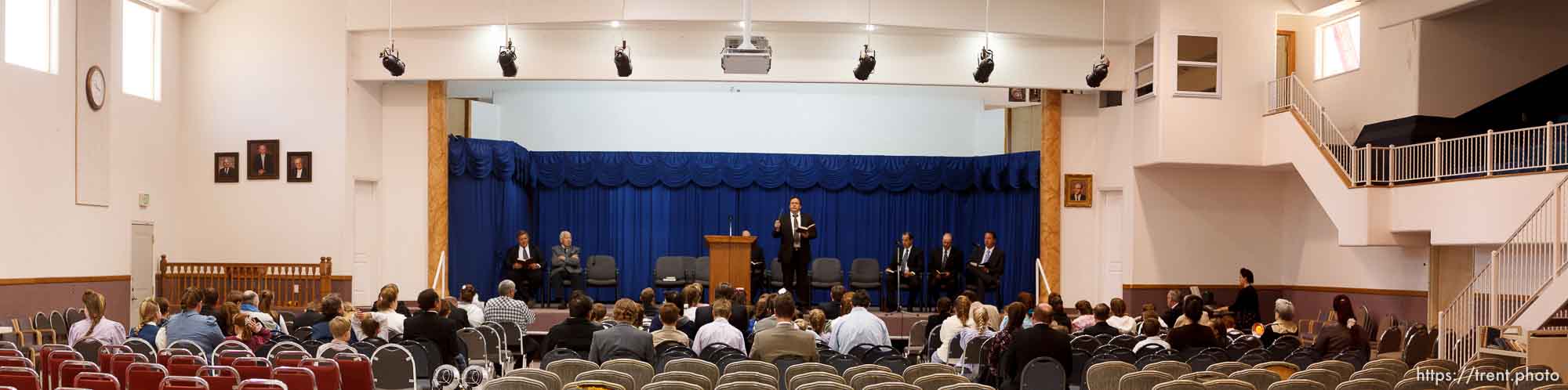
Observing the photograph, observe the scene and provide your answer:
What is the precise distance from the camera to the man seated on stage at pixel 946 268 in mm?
18172

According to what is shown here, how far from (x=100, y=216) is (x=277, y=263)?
245cm

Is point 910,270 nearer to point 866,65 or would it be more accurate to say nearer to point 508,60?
point 866,65

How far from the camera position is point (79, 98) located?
1516 centimetres

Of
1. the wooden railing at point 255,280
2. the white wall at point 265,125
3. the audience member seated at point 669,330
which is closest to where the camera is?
the audience member seated at point 669,330

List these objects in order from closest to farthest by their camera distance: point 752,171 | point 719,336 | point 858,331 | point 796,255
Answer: point 719,336
point 858,331
point 796,255
point 752,171

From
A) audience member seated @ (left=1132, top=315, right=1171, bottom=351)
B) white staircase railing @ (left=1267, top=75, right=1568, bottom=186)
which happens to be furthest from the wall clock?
white staircase railing @ (left=1267, top=75, right=1568, bottom=186)

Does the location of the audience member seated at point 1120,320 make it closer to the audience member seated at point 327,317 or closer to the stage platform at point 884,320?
the stage platform at point 884,320

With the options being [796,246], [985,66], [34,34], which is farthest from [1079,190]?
[34,34]

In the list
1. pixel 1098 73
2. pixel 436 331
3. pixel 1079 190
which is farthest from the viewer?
pixel 1079 190

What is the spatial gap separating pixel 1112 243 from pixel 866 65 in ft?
16.5

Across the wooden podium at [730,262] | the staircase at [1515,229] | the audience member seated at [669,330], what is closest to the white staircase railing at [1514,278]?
the staircase at [1515,229]

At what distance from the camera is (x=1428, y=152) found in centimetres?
1472

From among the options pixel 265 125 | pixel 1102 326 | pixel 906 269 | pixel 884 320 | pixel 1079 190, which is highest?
pixel 265 125

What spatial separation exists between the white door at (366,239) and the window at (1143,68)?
1067 centimetres
